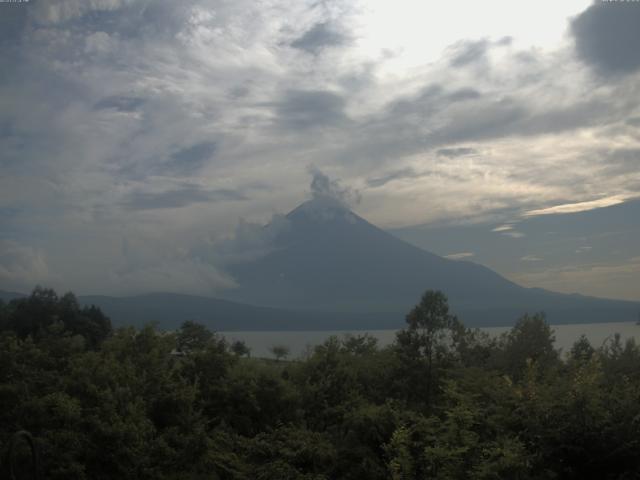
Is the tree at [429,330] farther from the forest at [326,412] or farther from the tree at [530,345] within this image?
the tree at [530,345]

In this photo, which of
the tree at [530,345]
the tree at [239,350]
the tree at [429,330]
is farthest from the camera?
the tree at [239,350]

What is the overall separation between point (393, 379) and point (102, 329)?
135 ft

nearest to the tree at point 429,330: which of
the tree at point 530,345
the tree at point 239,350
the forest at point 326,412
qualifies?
the forest at point 326,412

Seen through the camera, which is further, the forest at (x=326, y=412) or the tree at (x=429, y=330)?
the tree at (x=429, y=330)

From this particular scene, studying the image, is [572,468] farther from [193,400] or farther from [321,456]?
[193,400]

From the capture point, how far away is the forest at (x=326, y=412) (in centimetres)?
1034

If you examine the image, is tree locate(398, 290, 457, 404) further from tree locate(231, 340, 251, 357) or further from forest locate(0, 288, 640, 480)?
tree locate(231, 340, 251, 357)

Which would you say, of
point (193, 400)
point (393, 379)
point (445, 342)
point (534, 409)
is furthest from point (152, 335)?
point (534, 409)

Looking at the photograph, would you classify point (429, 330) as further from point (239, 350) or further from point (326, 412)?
point (239, 350)

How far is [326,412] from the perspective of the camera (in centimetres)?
1644

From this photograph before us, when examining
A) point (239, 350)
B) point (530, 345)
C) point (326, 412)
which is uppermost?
point (530, 345)

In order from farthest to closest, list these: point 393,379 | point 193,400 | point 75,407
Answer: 1. point 393,379
2. point 193,400
3. point 75,407

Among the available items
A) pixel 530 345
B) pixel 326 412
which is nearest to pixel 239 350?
pixel 326 412

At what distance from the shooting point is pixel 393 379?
18438 mm
